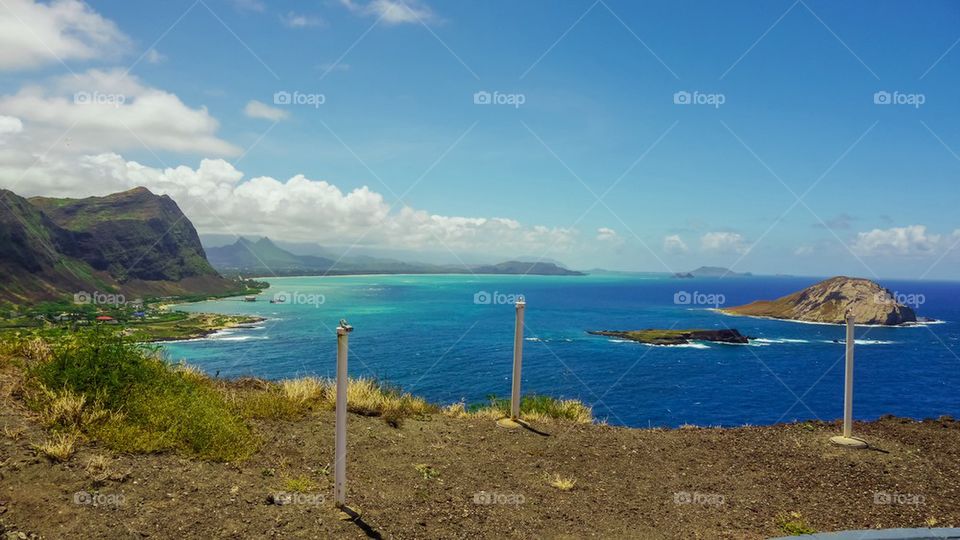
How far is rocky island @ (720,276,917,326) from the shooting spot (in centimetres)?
8962

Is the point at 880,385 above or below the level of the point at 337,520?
below

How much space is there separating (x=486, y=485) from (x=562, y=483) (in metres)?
1.08

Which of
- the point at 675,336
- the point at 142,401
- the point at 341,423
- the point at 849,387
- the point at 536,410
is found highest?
the point at 341,423

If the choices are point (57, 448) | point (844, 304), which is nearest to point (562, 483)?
point (57, 448)

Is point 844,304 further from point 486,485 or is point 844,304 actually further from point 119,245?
point 119,245

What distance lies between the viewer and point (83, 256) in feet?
509

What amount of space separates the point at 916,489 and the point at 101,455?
10811 mm

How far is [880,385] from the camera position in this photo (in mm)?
56000

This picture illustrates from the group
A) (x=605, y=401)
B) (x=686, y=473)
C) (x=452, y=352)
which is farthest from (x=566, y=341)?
(x=686, y=473)

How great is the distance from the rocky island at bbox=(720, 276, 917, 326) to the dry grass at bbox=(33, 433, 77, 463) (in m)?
91.4

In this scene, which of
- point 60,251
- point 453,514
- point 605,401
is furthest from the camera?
point 60,251

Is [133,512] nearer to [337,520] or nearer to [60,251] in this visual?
[337,520]

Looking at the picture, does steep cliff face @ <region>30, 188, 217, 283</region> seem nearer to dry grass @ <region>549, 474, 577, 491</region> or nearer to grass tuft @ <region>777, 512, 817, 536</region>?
dry grass @ <region>549, 474, 577, 491</region>

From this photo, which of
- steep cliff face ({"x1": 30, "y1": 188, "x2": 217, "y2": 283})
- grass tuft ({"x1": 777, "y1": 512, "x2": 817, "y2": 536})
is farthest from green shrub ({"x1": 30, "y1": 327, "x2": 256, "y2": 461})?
steep cliff face ({"x1": 30, "y1": 188, "x2": 217, "y2": 283})
